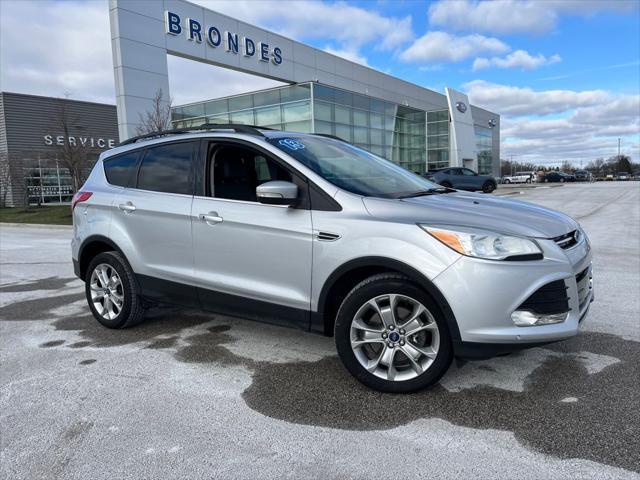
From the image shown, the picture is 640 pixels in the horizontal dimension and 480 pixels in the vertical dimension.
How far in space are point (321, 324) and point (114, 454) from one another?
153 centimetres

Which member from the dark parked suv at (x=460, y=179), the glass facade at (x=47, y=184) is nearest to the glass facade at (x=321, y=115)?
the dark parked suv at (x=460, y=179)

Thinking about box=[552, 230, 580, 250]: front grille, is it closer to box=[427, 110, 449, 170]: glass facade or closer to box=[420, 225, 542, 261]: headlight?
box=[420, 225, 542, 261]: headlight

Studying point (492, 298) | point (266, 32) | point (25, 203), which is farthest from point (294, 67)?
point (492, 298)

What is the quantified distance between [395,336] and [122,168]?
128 inches

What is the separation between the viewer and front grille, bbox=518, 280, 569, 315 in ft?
9.64

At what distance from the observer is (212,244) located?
13.1 feet

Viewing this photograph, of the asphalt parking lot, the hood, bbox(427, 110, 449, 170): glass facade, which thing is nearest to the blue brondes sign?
bbox(427, 110, 449, 170): glass facade

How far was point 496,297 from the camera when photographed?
2906 mm

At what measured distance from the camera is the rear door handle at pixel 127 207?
4.55 meters

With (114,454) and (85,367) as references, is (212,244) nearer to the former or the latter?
(85,367)

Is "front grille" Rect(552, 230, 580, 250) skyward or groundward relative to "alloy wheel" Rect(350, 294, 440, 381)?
skyward

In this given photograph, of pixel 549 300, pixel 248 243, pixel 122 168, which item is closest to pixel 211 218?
Result: pixel 248 243

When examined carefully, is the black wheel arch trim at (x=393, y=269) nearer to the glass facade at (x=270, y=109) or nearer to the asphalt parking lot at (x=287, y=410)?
the asphalt parking lot at (x=287, y=410)

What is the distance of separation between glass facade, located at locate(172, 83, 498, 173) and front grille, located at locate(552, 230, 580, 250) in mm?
17508
